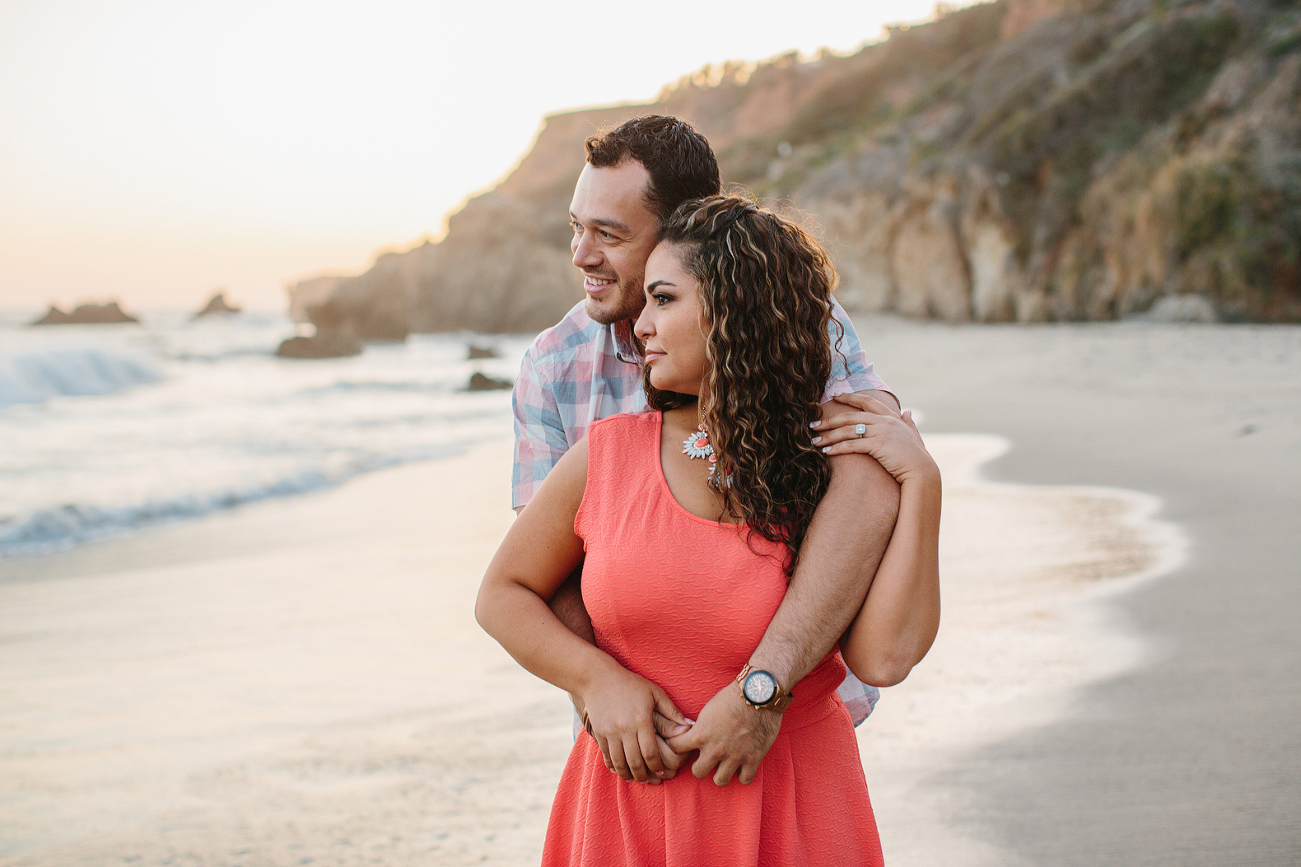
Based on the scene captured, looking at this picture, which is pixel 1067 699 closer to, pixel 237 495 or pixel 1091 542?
pixel 1091 542

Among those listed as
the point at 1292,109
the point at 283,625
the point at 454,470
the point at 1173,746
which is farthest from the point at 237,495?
the point at 1292,109

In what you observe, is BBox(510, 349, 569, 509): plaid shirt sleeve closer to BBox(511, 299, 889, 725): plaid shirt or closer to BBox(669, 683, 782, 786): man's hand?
BBox(511, 299, 889, 725): plaid shirt

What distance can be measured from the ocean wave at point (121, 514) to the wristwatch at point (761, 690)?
749 cm

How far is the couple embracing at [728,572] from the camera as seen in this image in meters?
1.51

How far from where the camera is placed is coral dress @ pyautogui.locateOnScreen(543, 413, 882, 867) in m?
1.51

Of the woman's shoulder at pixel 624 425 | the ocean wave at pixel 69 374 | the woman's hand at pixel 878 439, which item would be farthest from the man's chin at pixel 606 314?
the ocean wave at pixel 69 374

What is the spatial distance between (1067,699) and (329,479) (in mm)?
8393

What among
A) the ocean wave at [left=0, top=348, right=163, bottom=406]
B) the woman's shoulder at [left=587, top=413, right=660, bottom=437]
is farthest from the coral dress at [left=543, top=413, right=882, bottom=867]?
the ocean wave at [left=0, top=348, right=163, bottom=406]

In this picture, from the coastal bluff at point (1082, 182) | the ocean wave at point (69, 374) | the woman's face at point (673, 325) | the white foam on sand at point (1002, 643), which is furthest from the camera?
the ocean wave at point (69, 374)

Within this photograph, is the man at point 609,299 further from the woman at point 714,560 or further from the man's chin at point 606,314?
the woman at point 714,560

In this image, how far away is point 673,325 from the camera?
63.5 inches

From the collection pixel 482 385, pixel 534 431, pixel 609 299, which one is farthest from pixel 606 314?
pixel 482 385

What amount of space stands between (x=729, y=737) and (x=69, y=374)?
936 inches

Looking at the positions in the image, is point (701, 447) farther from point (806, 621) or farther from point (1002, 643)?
point (1002, 643)
